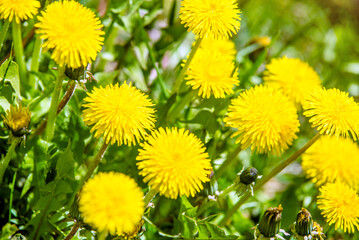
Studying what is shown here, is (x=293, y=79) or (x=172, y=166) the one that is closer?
(x=172, y=166)

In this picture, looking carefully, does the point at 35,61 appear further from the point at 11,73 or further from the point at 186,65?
the point at 186,65

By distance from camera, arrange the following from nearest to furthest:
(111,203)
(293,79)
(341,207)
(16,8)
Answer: (111,203)
(16,8)
(341,207)
(293,79)

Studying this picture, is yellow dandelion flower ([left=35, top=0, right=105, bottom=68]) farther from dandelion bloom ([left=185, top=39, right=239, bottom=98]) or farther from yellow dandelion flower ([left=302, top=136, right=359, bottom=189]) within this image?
yellow dandelion flower ([left=302, top=136, right=359, bottom=189])

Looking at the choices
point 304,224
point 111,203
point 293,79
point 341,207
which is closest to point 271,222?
point 304,224

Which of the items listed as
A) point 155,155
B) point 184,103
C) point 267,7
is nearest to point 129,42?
point 184,103

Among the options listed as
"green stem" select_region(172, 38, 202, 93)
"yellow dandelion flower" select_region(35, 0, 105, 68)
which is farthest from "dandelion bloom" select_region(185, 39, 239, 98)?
"yellow dandelion flower" select_region(35, 0, 105, 68)

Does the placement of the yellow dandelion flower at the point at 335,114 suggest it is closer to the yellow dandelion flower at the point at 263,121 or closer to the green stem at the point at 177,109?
the yellow dandelion flower at the point at 263,121

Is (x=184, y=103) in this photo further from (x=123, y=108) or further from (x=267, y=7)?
(x=267, y=7)
